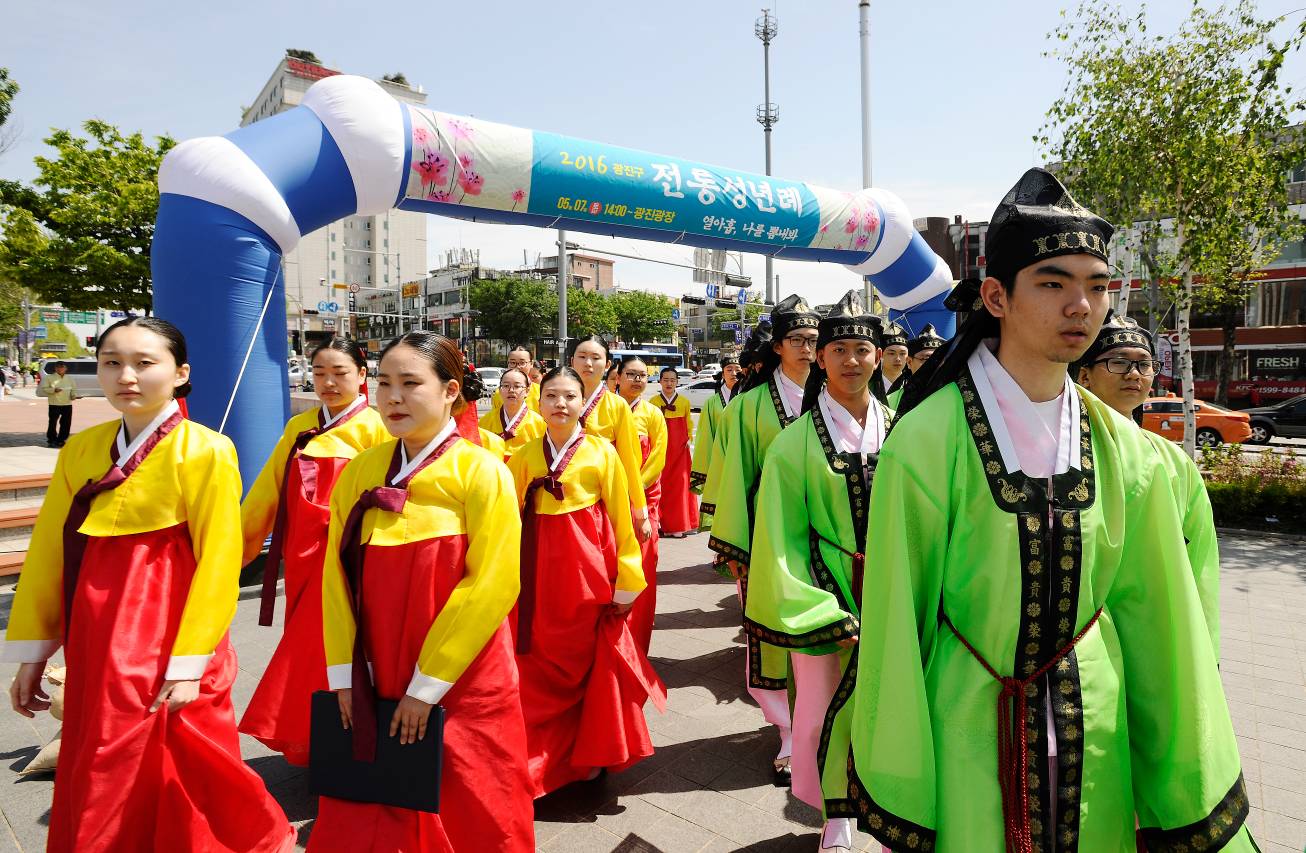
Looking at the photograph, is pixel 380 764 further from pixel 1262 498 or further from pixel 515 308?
pixel 515 308

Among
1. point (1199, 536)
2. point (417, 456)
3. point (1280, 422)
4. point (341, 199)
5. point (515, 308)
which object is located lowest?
point (1280, 422)

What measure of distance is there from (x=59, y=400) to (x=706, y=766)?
46.2 feet

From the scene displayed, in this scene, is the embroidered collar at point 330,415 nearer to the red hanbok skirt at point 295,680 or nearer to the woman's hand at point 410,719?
the red hanbok skirt at point 295,680

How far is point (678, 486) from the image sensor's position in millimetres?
9055

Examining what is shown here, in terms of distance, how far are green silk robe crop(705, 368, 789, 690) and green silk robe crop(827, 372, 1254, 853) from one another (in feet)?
4.20

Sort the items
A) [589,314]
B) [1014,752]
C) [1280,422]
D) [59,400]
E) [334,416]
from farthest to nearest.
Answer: [589,314], [1280,422], [59,400], [334,416], [1014,752]

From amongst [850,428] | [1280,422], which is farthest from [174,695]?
[1280,422]

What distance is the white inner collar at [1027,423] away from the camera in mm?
1655

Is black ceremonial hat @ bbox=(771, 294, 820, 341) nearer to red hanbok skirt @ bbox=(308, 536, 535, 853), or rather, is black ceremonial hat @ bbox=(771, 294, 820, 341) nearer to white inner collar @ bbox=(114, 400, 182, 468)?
red hanbok skirt @ bbox=(308, 536, 535, 853)

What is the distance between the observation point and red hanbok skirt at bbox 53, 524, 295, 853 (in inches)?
87.4

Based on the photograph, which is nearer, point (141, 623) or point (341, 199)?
point (141, 623)

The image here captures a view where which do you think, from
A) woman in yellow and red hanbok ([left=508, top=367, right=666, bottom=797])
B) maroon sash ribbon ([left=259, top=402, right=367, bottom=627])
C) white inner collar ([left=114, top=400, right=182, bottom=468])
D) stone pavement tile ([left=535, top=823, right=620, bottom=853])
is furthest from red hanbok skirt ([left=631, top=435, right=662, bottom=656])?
white inner collar ([left=114, top=400, right=182, bottom=468])

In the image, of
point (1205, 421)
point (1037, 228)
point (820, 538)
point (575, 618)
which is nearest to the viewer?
point (1037, 228)

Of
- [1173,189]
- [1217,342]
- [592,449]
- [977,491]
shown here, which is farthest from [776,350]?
[1217,342]
